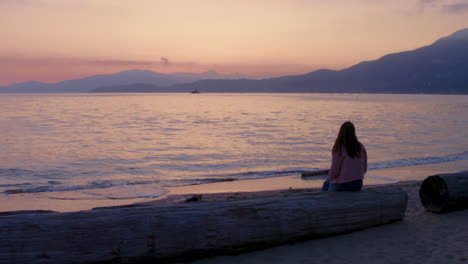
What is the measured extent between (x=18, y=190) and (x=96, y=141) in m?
11.4

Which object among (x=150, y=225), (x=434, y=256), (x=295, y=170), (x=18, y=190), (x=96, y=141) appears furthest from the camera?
(x=96, y=141)

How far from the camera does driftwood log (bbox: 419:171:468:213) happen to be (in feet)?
21.7

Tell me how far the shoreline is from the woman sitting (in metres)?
3.27

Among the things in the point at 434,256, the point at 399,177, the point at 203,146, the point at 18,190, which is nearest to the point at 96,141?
the point at 203,146

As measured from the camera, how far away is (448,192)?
661cm

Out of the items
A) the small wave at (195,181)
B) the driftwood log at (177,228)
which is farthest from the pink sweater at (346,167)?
the small wave at (195,181)

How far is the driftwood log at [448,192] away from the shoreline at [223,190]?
3.22 metres

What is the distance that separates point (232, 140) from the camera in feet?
75.0

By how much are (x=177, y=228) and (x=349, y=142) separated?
2.97 m

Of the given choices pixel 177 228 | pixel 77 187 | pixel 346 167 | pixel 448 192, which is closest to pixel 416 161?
pixel 448 192

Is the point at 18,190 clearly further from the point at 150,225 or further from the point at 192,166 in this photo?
the point at 150,225

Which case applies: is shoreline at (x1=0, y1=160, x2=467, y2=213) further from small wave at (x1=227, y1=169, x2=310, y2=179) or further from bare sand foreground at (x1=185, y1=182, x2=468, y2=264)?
bare sand foreground at (x1=185, y1=182, x2=468, y2=264)

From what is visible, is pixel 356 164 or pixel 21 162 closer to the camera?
pixel 356 164

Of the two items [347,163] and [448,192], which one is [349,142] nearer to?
[347,163]
